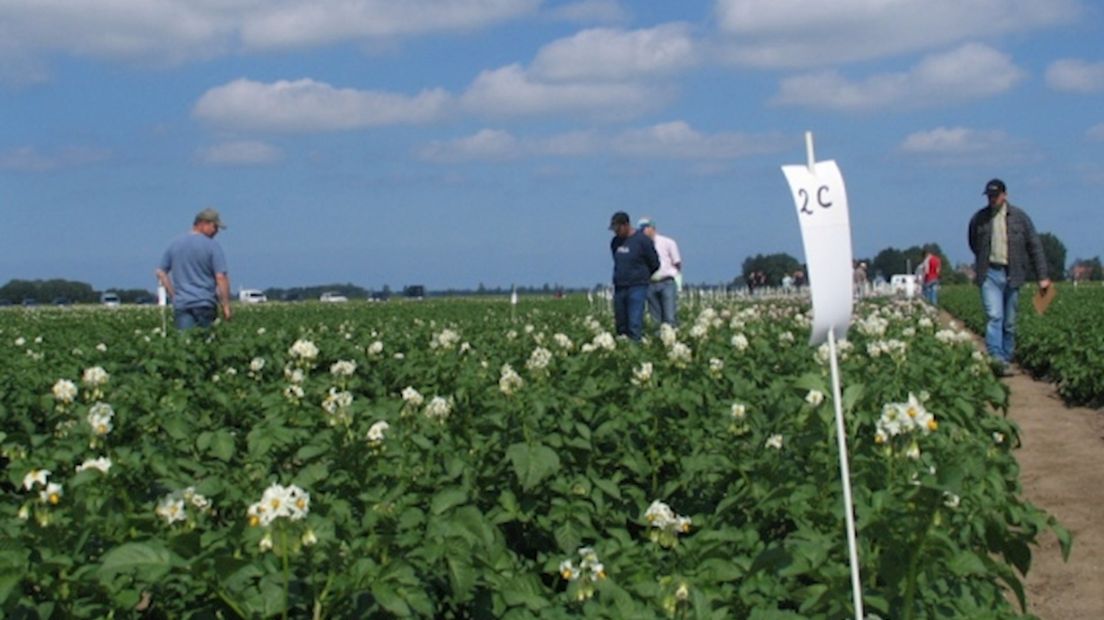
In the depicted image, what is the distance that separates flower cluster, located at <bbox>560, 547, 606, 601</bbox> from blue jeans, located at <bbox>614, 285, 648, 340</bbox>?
12089 mm

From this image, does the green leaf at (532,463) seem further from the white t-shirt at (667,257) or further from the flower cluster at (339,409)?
the white t-shirt at (667,257)

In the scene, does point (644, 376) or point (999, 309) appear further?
point (999, 309)

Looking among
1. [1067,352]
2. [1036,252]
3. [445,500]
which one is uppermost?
→ [1036,252]

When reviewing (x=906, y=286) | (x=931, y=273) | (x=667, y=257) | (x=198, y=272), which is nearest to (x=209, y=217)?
(x=198, y=272)

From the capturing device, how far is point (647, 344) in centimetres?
981

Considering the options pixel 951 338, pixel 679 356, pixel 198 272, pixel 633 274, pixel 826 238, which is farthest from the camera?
pixel 633 274

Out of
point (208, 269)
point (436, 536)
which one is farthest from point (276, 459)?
point (208, 269)

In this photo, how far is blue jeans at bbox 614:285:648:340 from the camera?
640 inches

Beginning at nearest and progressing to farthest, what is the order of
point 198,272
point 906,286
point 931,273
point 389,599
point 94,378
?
point 389,599 → point 94,378 → point 198,272 → point 931,273 → point 906,286

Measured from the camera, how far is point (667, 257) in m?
17.8

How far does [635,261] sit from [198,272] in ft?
16.0

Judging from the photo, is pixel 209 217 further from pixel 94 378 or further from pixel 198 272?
pixel 94 378

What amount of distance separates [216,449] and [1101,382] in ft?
30.4

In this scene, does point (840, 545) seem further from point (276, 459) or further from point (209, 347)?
point (209, 347)
